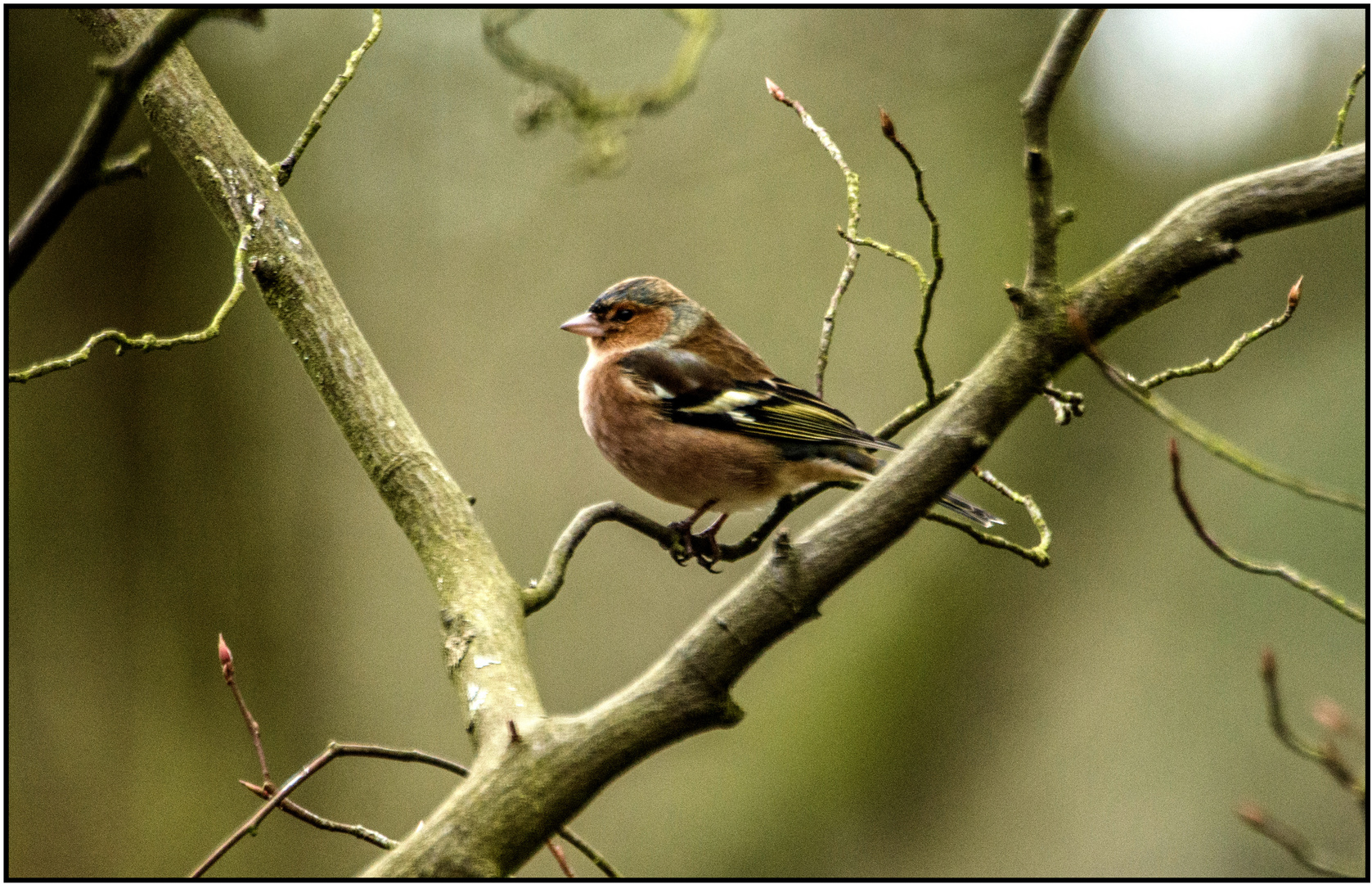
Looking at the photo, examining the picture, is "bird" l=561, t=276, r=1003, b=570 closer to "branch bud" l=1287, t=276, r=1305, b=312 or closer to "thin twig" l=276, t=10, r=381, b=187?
"branch bud" l=1287, t=276, r=1305, b=312

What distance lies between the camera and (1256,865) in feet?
22.6

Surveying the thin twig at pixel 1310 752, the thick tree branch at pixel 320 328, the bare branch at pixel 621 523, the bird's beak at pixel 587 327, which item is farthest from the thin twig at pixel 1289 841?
the bird's beak at pixel 587 327

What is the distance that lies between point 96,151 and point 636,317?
11.4ft

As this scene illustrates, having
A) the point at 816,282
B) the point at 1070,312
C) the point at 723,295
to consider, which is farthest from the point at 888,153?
the point at 1070,312

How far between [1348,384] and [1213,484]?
3.41 ft

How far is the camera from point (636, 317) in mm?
4762

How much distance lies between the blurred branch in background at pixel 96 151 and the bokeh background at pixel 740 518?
183 inches

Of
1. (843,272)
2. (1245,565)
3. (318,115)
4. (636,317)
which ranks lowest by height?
(1245,565)

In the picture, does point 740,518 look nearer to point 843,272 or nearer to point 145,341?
point 843,272

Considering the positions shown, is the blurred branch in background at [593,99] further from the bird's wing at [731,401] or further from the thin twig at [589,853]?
the thin twig at [589,853]

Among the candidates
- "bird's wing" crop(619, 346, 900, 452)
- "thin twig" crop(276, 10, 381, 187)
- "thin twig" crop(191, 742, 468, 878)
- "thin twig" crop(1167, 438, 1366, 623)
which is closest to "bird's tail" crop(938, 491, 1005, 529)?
"bird's wing" crop(619, 346, 900, 452)

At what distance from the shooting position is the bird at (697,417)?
3.90 metres

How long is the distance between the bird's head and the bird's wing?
18cm

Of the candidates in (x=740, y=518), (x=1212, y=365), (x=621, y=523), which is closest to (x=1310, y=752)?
(x=1212, y=365)
